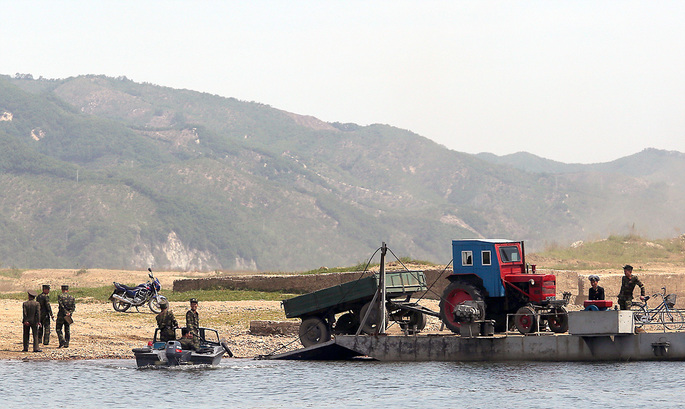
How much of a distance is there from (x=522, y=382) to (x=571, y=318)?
2.18 metres

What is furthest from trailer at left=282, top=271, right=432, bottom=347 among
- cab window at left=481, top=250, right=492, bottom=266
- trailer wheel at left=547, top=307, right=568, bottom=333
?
trailer wheel at left=547, top=307, right=568, bottom=333

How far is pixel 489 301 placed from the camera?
26344 mm

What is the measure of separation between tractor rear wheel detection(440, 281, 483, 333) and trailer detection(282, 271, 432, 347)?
0.55m

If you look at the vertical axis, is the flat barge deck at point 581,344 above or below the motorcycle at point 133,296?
below

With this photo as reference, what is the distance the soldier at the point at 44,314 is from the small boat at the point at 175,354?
3.39m

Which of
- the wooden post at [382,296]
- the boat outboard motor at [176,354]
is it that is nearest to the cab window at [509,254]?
the wooden post at [382,296]

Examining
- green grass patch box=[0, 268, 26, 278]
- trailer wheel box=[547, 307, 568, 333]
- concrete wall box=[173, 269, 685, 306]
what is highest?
green grass patch box=[0, 268, 26, 278]

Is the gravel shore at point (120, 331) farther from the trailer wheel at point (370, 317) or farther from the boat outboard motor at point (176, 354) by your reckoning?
the boat outboard motor at point (176, 354)

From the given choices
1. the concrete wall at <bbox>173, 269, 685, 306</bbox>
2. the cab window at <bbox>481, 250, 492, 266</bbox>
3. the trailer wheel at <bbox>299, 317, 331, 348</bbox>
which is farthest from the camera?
the concrete wall at <bbox>173, 269, 685, 306</bbox>

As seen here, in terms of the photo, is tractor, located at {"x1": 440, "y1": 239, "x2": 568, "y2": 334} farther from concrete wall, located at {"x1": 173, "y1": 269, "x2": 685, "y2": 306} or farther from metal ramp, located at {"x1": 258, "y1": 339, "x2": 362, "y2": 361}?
Answer: concrete wall, located at {"x1": 173, "y1": 269, "x2": 685, "y2": 306}

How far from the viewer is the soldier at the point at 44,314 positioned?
26516mm

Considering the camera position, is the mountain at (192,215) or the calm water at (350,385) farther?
the mountain at (192,215)

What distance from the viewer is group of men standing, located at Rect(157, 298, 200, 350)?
24875mm

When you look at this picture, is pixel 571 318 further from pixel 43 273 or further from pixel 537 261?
pixel 43 273
